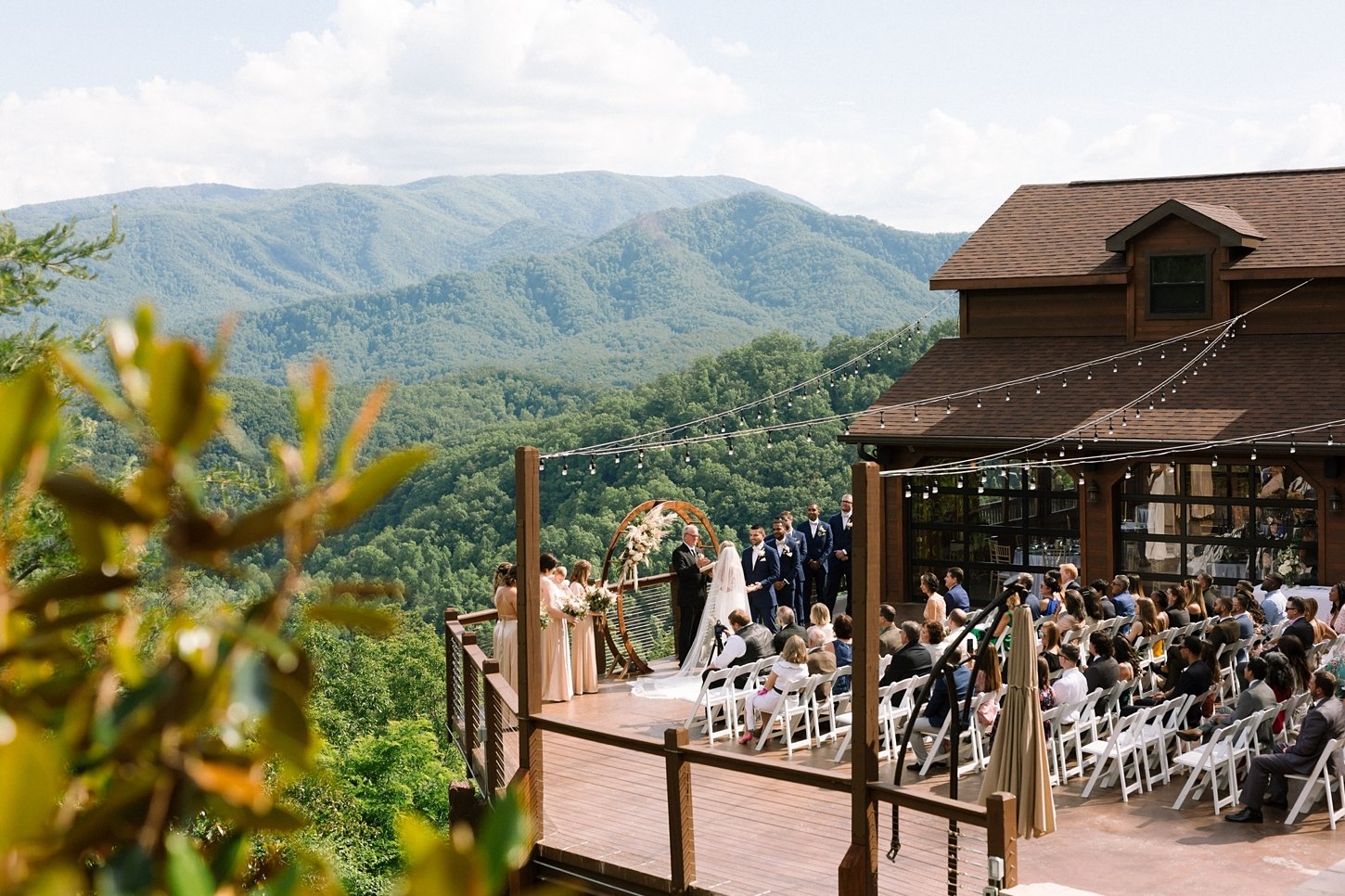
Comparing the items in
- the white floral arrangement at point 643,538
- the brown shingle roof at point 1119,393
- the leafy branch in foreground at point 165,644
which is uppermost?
the brown shingle roof at point 1119,393

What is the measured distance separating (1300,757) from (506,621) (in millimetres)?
6902

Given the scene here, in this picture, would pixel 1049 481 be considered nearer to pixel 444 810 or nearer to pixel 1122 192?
pixel 1122 192

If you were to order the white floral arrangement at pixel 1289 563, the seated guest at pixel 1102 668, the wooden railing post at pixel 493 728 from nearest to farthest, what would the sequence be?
the seated guest at pixel 1102 668 → the wooden railing post at pixel 493 728 → the white floral arrangement at pixel 1289 563

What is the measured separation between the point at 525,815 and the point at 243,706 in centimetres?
16

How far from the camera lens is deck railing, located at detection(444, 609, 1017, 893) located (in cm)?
770

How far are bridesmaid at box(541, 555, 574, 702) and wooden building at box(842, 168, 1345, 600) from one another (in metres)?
6.25

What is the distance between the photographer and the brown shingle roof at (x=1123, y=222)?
2094 centimetres

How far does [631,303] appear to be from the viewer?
184m

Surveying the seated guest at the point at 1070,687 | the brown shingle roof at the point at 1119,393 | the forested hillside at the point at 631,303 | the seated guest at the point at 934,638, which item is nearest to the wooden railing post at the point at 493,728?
the seated guest at the point at 934,638

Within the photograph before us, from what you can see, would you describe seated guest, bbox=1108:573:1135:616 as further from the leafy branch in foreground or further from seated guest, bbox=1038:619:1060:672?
the leafy branch in foreground

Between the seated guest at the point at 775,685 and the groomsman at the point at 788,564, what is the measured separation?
3580mm

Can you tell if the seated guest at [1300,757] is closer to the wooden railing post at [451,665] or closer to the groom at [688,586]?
the groom at [688,586]

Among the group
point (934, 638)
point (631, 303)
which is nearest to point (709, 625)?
point (934, 638)

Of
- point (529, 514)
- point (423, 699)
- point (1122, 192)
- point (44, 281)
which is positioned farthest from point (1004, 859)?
point (423, 699)
